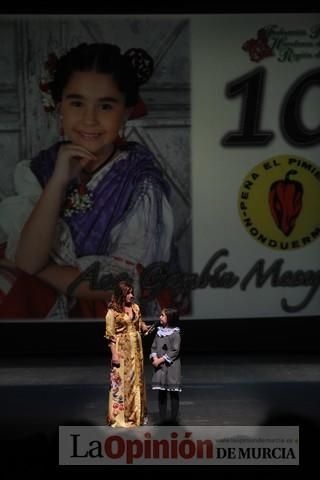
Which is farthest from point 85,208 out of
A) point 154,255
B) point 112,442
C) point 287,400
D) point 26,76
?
point 112,442

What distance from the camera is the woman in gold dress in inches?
447

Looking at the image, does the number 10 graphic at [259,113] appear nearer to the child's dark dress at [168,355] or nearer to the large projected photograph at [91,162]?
the large projected photograph at [91,162]

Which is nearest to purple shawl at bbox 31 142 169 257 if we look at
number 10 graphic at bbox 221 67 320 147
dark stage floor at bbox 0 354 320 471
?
number 10 graphic at bbox 221 67 320 147

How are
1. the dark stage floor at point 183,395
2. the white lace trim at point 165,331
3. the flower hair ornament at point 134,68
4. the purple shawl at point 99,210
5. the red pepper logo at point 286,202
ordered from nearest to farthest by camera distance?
the dark stage floor at point 183,395
the white lace trim at point 165,331
the flower hair ornament at point 134,68
the purple shawl at point 99,210
the red pepper logo at point 286,202

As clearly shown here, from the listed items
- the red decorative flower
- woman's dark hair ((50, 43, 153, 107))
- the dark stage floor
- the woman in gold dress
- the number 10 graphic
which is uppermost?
the red decorative flower

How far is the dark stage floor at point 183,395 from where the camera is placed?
36.0 feet

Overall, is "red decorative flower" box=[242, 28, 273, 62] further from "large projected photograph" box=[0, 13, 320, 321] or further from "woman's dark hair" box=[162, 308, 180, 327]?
"woman's dark hair" box=[162, 308, 180, 327]

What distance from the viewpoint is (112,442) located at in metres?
8.55

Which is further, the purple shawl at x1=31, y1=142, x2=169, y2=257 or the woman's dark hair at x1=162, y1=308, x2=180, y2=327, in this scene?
the purple shawl at x1=31, y1=142, x2=169, y2=257

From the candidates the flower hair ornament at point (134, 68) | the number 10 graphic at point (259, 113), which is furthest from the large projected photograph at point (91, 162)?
the number 10 graphic at point (259, 113)

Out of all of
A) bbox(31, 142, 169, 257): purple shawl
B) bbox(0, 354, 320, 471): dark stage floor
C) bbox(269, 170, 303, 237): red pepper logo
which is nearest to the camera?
bbox(0, 354, 320, 471): dark stage floor

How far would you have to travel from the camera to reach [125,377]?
37.3 ft

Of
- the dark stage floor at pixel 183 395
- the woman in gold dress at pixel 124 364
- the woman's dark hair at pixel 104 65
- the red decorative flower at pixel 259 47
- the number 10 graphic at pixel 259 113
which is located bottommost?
the dark stage floor at pixel 183 395

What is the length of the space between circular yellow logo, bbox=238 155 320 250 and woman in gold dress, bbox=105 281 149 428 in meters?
6.71
